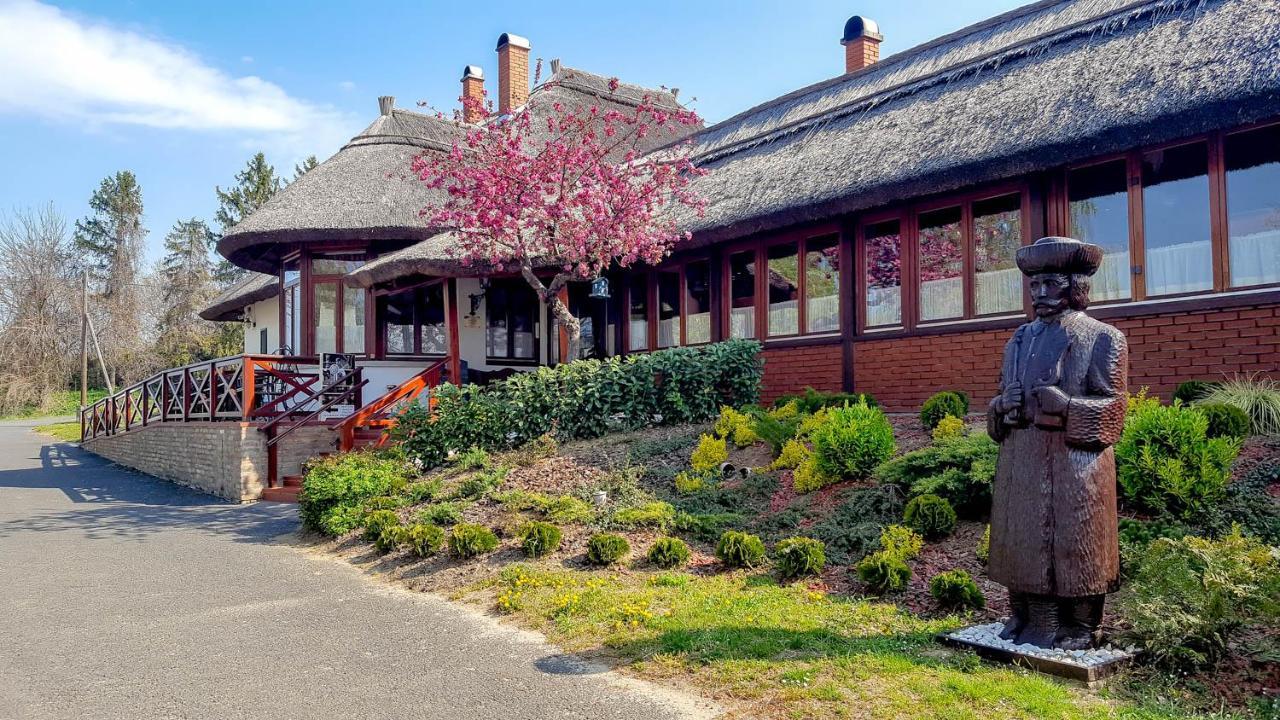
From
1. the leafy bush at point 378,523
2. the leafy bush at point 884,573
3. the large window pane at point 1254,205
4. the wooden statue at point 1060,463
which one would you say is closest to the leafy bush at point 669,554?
the leafy bush at point 884,573

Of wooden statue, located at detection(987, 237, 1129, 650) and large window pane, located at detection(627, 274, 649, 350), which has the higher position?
large window pane, located at detection(627, 274, 649, 350)

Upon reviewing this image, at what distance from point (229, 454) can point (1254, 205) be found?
13.7 meters

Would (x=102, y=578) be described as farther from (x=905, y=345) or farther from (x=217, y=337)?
(x=217, y=337)

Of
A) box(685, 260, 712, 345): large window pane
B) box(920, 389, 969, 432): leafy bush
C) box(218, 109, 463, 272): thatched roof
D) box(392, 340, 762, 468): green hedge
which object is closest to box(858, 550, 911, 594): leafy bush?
box(920, 389, 969, 432): leafy bush

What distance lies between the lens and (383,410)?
14617mm

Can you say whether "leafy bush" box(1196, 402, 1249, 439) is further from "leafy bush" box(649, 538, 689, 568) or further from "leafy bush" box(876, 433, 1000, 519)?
"leafy bush" box(649, 538, 689, 568)

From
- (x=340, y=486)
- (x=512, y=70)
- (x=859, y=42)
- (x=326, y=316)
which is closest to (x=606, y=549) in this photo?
(x=340, y=486)

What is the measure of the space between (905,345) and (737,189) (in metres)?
3.90

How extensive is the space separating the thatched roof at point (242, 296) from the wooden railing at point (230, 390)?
4848mm

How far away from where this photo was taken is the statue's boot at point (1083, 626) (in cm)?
452

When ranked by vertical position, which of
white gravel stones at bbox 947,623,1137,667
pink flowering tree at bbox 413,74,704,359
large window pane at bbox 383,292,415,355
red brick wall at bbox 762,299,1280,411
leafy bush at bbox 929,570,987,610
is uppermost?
pink flowering tree at bbox 413,74,704,359

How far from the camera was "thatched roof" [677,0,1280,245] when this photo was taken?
28.9 ft

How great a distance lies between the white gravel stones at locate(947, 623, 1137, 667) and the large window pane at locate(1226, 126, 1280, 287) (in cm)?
608

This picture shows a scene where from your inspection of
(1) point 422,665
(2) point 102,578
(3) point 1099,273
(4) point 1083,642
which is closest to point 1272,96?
(3) point 1099,273
